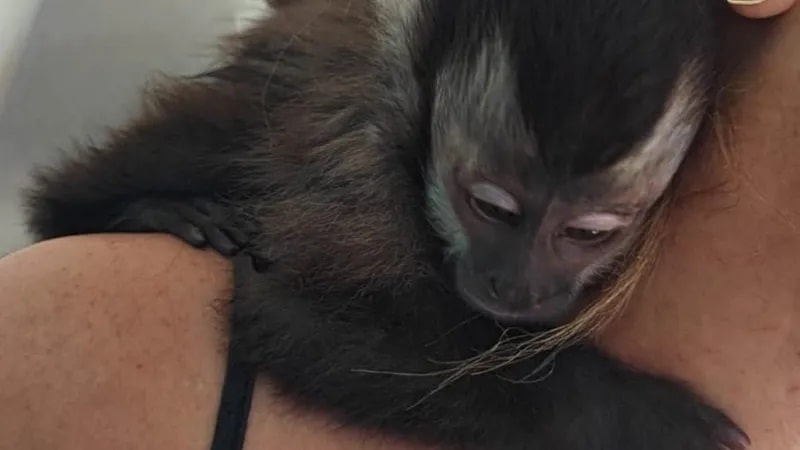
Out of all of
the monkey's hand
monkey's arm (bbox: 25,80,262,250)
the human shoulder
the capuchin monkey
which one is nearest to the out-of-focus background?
monkey's arm (bbox: 25,80,262,250)

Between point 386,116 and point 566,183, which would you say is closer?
point 566,183

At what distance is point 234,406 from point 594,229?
0.37 metres

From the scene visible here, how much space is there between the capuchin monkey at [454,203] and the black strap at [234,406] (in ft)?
0.05

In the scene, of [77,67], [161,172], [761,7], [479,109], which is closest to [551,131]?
[479,109]

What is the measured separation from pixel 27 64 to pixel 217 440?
1.12 metres

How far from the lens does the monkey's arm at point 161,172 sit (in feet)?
4.36

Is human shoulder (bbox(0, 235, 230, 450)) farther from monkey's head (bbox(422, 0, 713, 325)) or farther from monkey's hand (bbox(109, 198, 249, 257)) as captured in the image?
monkey's head (bbox(422, 0, 713, 325))

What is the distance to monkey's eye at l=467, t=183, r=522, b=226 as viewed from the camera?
1.09 meters

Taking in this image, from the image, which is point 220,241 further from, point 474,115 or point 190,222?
point 474,115

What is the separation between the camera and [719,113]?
3.39 ft

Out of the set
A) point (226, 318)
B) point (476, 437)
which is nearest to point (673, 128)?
point (476, 437)

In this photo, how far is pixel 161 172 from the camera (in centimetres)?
139

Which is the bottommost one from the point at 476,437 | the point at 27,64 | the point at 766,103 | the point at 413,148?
the point at 27,64

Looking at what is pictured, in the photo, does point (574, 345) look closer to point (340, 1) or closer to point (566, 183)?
point (566, 183)
